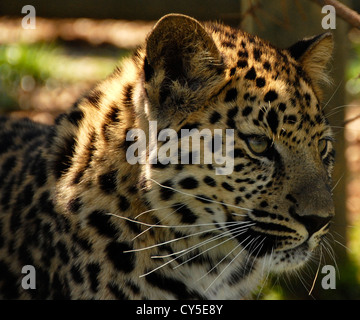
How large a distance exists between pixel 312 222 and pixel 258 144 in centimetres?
62

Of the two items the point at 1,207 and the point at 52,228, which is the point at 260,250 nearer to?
the point at 52,228

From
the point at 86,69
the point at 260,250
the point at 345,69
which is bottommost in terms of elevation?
the point at 260,250

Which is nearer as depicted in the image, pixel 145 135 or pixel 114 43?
pixel 145 135

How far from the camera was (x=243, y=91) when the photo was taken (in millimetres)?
4363

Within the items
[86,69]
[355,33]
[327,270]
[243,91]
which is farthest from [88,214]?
[355,33]

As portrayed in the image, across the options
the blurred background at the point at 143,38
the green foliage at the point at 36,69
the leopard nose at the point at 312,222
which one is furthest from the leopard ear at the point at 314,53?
the green foliage at the point at 36,69

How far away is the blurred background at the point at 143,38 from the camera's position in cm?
641

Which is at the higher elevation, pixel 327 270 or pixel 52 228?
pixel 52 228

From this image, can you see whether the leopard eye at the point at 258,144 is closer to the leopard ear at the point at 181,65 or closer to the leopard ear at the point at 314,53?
the leopard ear at the point at 181,65

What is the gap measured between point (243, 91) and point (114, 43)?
1065 cm

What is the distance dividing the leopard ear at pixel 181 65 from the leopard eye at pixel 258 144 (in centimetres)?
41

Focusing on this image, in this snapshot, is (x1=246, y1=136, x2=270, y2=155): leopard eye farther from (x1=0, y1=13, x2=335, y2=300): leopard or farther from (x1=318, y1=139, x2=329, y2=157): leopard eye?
(x1=318, y1=139, x2=329, y2=157): leopard eye

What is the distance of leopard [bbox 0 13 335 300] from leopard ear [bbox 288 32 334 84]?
2 centimetres

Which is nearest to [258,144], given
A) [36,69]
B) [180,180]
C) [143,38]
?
[180,180]
